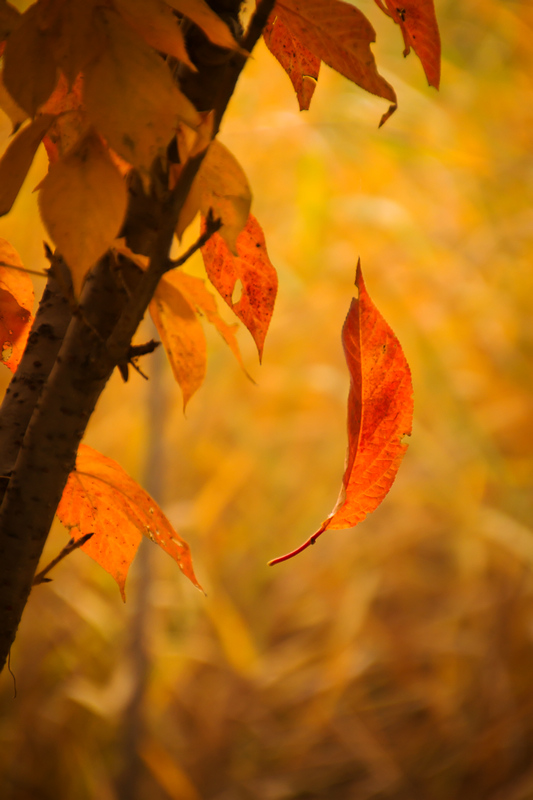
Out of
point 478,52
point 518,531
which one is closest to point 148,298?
point 518,531

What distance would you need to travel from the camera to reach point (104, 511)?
0.20 meters

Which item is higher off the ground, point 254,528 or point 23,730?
point 254,528

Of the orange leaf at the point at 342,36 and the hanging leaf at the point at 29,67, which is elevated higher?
the orange leaf at the point at 342,36

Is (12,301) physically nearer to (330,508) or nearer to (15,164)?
(15,164)

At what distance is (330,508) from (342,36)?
0.85 m

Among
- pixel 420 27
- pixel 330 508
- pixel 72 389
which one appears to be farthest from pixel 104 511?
pixel 330 508

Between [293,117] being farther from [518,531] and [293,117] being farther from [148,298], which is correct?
[148,298]

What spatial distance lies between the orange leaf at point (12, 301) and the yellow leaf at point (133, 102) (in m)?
0.08

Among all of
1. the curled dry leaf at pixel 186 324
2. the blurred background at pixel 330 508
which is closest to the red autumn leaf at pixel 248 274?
the curled dry leaf at pixel 186 324

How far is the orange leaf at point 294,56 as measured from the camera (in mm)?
179

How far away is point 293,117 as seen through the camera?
2.88 feet

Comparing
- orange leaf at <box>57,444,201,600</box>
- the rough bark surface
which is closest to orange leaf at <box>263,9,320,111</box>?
the rough bark surface

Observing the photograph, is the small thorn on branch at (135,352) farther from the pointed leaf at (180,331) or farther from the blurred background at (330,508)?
the blurred background at (330,508)

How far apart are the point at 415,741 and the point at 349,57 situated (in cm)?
89
